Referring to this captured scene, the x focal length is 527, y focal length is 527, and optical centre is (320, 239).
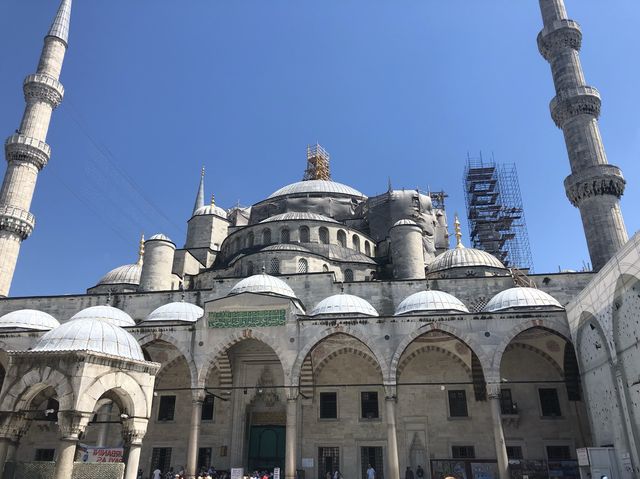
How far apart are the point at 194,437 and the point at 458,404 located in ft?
24.7

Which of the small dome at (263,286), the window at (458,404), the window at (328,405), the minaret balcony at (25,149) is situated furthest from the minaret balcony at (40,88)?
the window at (458,404)

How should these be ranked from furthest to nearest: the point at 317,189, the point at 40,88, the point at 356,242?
the point at 317,189
the point at 40,88
the point at 356,242

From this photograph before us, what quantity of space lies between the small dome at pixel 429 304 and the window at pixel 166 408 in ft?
24.9

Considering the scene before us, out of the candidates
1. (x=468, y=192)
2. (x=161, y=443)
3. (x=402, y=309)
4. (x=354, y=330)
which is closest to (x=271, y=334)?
(x=354, y=330)

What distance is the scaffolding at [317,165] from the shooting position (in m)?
32.1

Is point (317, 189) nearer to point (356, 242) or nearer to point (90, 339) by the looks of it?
point (356, 242)

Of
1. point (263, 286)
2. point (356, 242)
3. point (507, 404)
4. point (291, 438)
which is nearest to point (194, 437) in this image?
point (291, 438)

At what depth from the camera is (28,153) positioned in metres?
20.8

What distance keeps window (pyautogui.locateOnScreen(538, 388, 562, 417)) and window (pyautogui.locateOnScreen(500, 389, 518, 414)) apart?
0.78 meters

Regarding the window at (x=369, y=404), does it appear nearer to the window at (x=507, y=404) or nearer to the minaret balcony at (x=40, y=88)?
the window at (x=507, y=404)

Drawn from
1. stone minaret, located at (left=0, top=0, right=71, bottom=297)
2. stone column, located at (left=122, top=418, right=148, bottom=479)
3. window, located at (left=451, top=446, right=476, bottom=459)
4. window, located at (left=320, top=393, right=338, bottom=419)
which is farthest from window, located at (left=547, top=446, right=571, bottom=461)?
stone minaret, located at (left=0, top=0, right=71, bottom=297)

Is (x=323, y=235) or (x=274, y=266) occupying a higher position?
(x=323, y=235)

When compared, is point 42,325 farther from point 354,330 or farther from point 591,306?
point 591,306

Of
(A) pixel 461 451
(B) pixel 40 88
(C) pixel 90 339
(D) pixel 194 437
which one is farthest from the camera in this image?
(B) pixel 40 88
